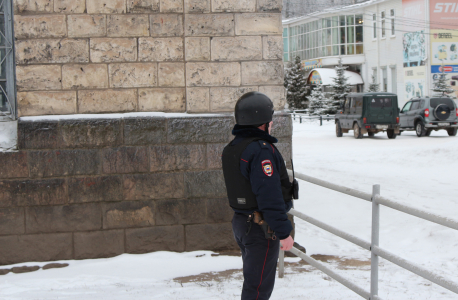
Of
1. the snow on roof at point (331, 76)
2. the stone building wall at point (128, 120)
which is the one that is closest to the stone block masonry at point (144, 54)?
the stone building wall at point (128, 120)

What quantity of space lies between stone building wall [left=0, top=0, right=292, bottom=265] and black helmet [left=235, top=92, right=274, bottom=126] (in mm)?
2760

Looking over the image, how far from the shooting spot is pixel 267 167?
10.6 ft

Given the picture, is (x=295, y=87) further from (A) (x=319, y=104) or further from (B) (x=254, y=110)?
(B) (x=254, y=110)

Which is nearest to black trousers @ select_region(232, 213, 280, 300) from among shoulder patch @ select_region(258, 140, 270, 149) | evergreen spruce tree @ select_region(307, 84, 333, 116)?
shoulder patch @ select_region(258, 140, 270, 149)

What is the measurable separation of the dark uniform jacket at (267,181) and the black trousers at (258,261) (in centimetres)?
19

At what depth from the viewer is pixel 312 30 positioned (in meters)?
50.4

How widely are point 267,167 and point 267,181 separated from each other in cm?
9

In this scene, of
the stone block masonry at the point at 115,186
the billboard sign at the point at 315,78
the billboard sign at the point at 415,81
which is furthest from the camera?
the billboard sign at the point at 315,78

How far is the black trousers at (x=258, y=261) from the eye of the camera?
11.1 feet

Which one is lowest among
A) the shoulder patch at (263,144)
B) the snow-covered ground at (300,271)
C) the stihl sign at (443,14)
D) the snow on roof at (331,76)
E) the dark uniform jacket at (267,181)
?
the snow-covered ground at (300,271)

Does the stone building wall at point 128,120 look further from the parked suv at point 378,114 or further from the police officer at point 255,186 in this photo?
the parked suv at point 378,114

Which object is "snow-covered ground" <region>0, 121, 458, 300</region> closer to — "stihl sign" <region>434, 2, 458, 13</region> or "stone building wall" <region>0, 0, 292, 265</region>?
"stone building wall" <region>0, 0, 292, 265</region>

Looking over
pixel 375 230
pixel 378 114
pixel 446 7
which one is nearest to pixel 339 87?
pixel 446 7

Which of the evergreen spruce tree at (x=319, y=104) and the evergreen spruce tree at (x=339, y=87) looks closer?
the evergreen spruce tree at (x=319, y=104)
